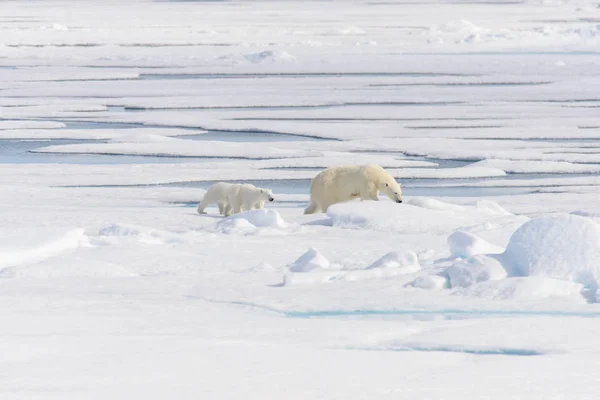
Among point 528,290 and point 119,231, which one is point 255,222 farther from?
point 528,290

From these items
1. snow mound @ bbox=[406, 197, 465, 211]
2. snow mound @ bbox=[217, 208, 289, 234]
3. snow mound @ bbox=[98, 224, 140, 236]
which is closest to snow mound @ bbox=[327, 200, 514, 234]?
snow mound @ bbox=[406, 197, 465, 211]

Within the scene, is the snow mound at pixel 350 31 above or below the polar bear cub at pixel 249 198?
below

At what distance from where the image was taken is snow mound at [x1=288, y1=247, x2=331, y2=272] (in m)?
4.37

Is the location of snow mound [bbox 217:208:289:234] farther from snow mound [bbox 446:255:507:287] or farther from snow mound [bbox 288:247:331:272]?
snow mound [bbox 446:255:507:287]

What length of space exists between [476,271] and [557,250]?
293 millimetres

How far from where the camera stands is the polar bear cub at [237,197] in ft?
20.6

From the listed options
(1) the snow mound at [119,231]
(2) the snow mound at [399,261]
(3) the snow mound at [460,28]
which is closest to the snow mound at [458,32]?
(3) the snow mound at [460,28]

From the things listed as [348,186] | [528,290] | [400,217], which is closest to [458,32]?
[348,186]

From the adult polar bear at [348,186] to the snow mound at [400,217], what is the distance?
425mm

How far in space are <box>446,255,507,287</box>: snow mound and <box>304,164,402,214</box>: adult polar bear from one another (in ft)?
7.23

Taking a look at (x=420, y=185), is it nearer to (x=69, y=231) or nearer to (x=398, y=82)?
(x=69, y=231)

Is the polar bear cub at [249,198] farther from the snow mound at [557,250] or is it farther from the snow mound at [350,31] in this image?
the snow mound at [350,31]

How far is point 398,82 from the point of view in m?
15.9

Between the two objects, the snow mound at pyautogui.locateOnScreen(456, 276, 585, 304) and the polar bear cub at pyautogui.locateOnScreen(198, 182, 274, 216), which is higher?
the snow mound at pyautogui.locateOnScreen(456, 276, 585, 304)
